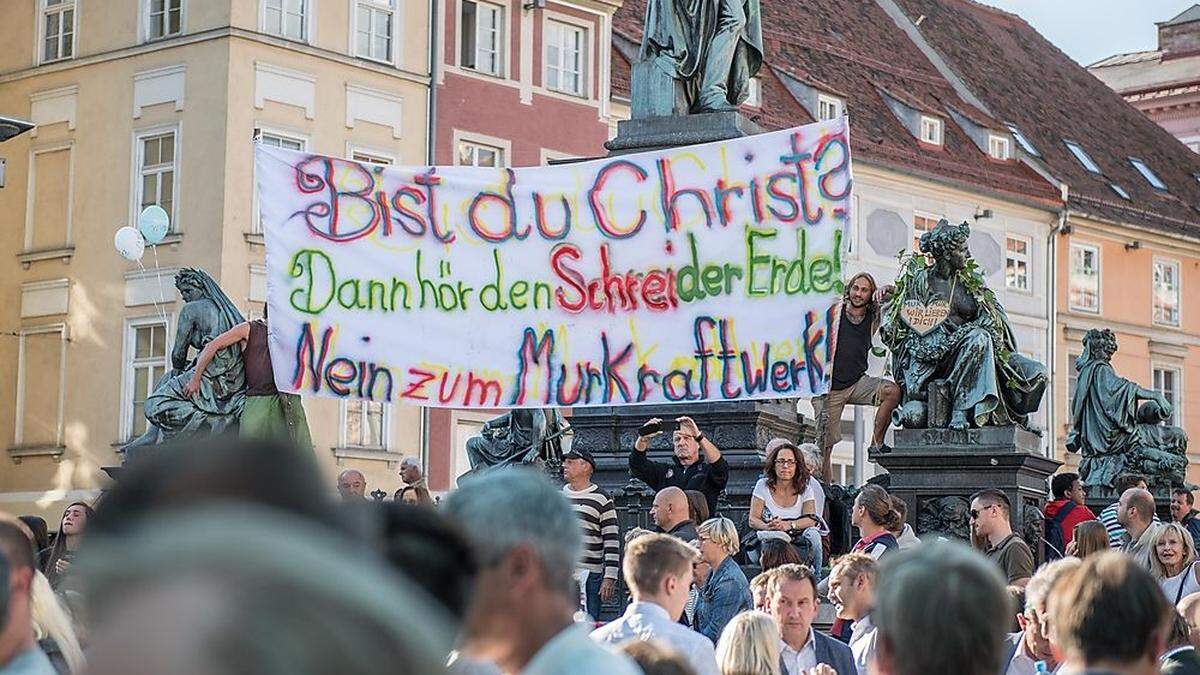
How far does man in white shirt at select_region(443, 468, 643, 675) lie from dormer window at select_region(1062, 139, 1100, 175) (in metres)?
49.8

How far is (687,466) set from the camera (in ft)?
41.3

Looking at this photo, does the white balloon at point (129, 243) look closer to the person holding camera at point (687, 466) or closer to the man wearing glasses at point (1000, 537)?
the person holding camera at point (687, 466)

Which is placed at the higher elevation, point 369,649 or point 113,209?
point 113,209

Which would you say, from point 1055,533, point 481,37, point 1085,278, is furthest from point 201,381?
point 1085,278

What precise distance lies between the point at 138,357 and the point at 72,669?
31.4m

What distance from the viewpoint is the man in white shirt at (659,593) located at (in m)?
6.33

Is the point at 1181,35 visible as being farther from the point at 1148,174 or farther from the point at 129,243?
the point at 129,243

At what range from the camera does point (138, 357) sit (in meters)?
36.4

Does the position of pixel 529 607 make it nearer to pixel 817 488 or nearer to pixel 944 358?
pixel 817 488

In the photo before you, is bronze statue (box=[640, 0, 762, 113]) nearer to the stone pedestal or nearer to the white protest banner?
the white protest banner

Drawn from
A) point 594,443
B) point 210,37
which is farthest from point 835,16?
point 594,443

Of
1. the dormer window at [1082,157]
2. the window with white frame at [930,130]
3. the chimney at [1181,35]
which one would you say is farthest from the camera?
the chimney at [1181,35]

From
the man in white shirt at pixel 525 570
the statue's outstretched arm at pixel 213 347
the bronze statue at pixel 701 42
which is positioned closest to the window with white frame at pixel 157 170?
the statue's outstretched arm at pixel 213 347

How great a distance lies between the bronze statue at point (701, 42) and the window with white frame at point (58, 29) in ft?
83.7
